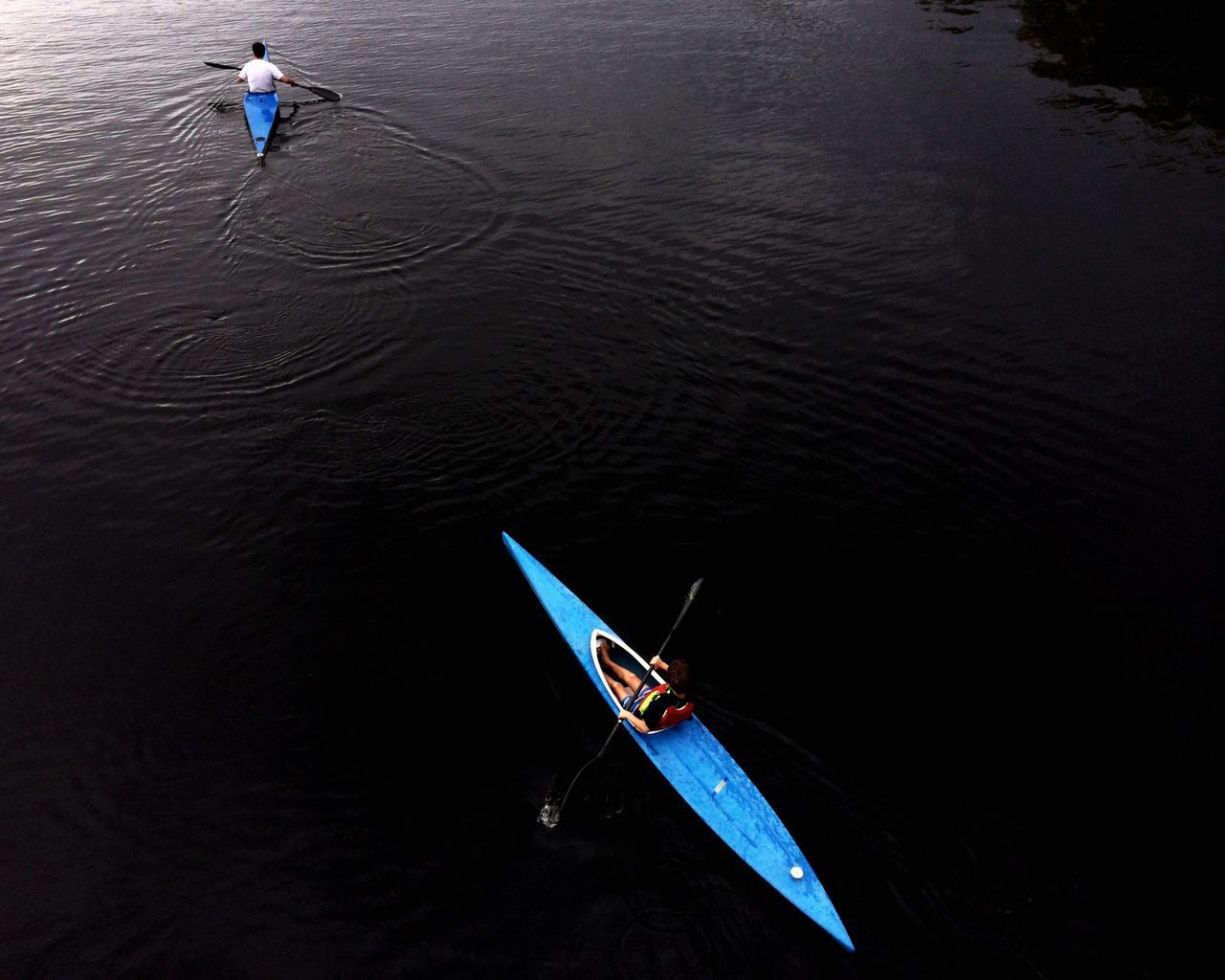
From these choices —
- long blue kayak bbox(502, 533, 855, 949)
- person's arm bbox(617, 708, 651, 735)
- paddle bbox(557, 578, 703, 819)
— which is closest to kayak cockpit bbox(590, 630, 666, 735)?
long blue kayak bbox(502, 533, 855, 949)

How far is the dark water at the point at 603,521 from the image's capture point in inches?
504

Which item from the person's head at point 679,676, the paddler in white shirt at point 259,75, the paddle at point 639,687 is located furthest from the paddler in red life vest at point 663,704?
the paddler in white shirt at point 259,75

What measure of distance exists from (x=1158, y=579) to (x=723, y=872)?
11.6 m

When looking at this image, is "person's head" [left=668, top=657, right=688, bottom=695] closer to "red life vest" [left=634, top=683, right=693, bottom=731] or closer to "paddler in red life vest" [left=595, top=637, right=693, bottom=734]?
"paddler in red life vest" [left=595, top=637, right=693, bottom=734]

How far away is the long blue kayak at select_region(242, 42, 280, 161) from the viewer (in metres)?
31.0

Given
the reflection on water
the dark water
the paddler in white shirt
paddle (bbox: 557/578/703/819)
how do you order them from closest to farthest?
the dark water < paddle (bbox: 557/578/703/819) < the paddler in white shirt < the reflection on water

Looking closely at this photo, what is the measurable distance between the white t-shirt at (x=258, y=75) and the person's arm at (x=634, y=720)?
30.7 metres

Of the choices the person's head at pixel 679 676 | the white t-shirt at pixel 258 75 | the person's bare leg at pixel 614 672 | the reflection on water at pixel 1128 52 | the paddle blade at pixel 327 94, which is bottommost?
the person's bare leg at pixel 614 672

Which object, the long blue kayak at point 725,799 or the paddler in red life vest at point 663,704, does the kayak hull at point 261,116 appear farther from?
the paddler in red life vest at point 663,704

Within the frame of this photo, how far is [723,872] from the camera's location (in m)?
13.0

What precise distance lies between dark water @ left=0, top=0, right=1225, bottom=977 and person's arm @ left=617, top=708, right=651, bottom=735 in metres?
0.64

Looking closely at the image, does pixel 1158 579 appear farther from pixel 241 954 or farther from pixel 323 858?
pixel 241 954

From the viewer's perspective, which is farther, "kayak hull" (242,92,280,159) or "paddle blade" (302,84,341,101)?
"paddle blade" (302,84,341,101)

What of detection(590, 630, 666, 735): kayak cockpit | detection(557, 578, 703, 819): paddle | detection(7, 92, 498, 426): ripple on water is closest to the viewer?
detection(557, 578, 703, 819): paddle
